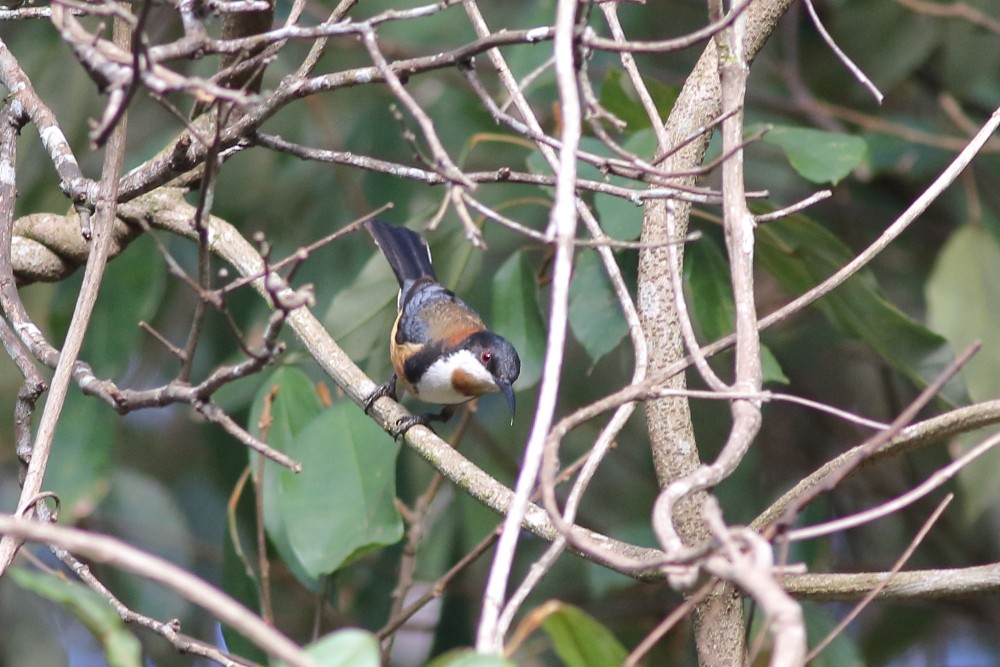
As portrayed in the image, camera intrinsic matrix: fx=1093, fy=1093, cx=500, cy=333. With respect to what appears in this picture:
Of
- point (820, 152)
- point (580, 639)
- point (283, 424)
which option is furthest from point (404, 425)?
point (580, 639)

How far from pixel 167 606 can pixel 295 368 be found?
126cm

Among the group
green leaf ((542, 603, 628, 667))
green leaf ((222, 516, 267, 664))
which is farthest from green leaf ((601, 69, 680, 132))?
green leaf ((542, 603, 628, 667))

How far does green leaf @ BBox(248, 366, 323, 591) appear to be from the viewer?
3.60m

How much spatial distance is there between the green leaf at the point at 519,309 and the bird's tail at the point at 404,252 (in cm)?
37

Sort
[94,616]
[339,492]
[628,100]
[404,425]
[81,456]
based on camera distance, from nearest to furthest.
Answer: [94,616]
[404,425]
[339,492]
[628,100]
[81,456]

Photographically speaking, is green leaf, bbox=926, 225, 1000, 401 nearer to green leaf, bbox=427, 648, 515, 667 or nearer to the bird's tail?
the bird's tail

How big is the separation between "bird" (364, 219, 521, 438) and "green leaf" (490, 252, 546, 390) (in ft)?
0.14

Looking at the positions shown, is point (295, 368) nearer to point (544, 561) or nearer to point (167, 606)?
point (167, 606)

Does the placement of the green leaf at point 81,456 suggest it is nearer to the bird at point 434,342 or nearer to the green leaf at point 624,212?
the bird at point 434,342

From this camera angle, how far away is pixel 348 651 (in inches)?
48.7

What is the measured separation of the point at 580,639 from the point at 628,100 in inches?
103

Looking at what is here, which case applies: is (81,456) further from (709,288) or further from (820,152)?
(820,152)

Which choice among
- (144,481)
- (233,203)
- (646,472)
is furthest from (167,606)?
(646,472)

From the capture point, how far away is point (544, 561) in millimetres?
1839
